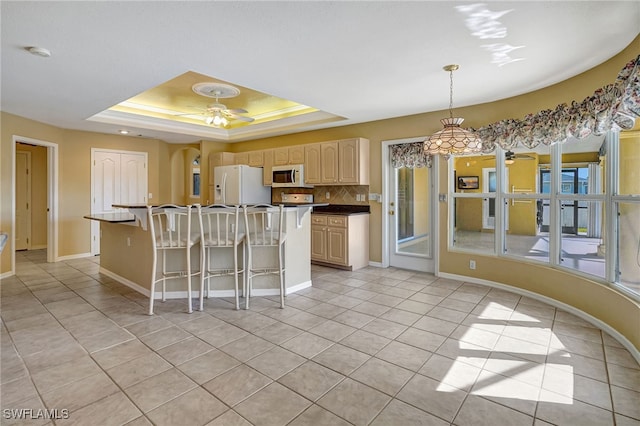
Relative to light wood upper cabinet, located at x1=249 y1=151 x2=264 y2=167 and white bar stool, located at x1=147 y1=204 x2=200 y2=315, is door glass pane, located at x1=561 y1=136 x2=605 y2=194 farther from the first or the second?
light wood upper cabinet, located at x1=249 y1=151 x2=264 y2=167

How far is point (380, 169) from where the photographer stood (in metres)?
5.35

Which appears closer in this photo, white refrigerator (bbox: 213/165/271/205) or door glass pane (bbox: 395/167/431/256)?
door glass pane (bbox: 395/167/431/256)

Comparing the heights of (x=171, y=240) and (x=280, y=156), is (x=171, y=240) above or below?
below

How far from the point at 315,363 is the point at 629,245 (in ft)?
9.63

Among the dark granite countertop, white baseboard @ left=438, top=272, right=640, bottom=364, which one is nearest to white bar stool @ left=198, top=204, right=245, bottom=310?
the dark granite countertop

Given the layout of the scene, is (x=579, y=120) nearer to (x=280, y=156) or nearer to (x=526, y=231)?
(x=526, y=231)

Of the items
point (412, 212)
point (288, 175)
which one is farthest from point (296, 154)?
point (412, 212)

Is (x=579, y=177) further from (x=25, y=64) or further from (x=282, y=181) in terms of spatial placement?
(x=25, y=64)

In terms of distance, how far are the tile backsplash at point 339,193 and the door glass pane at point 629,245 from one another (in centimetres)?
329

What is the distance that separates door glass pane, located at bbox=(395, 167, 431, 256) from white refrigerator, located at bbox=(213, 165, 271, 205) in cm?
291

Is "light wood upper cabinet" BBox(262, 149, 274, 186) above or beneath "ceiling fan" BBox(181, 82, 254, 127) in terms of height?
beneath

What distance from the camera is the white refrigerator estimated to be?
6.37 m

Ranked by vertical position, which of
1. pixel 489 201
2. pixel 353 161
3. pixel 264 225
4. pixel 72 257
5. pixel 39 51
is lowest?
pixel 72 257

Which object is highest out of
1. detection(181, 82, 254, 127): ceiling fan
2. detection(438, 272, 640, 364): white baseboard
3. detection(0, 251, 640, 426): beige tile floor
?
detection(181, 82, 254, 127): ceiling fan
